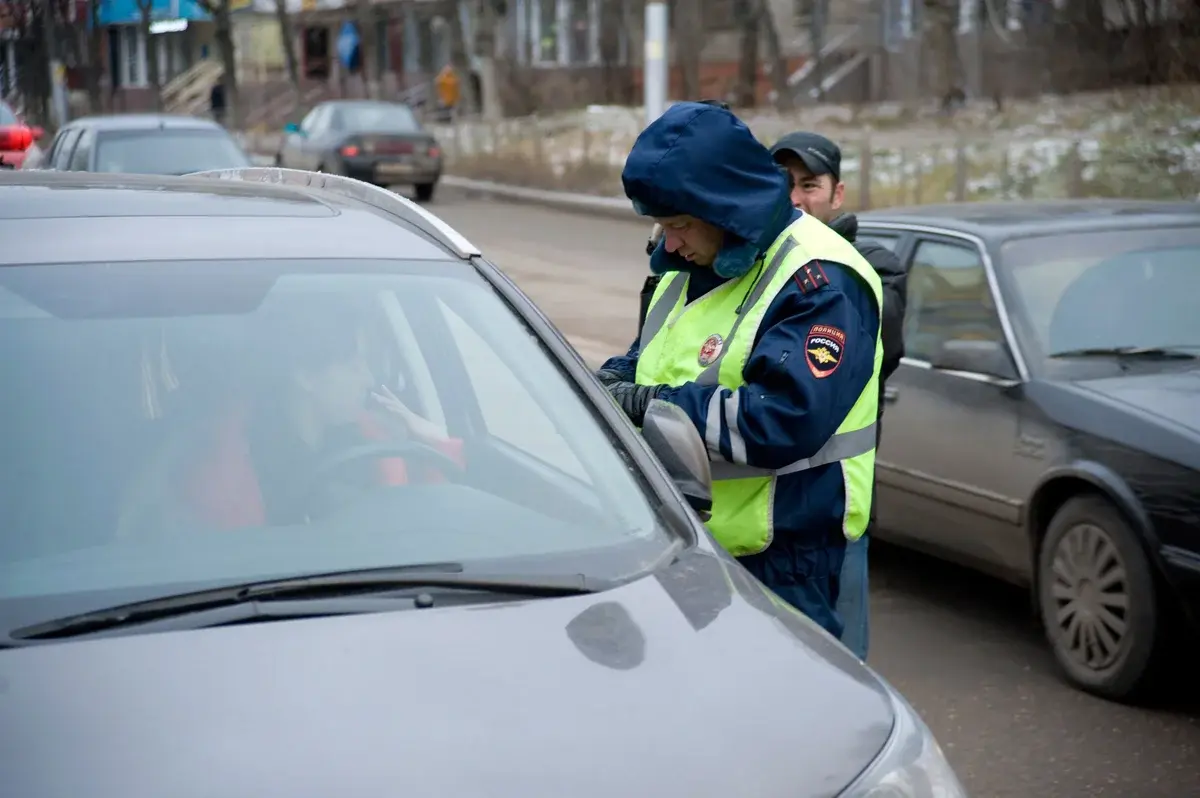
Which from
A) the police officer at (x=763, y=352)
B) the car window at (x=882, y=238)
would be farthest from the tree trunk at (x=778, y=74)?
the police officer at (x=763, y=352)

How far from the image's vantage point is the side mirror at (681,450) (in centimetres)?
324

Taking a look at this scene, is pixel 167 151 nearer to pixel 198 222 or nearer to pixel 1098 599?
pixel 1098 599

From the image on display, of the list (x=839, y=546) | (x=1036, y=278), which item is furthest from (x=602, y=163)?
(x=839, y=546)

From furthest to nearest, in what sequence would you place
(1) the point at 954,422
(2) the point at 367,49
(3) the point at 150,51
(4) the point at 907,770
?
(3) the point at 150,51 → (2) the point at 367,49 → (1) the point at 954,422 → (4) the point at 907,770

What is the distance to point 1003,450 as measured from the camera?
20.0 feet

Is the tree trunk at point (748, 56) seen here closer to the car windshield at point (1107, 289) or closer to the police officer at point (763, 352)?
the car windshield at point (1107, 289)

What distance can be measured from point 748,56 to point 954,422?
3163 centimetres

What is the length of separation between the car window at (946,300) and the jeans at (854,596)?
2.60 meters

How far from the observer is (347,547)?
9.50 ft

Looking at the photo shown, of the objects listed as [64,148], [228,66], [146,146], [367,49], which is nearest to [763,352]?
[146,146]

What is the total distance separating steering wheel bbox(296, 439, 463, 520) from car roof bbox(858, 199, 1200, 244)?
147 inches

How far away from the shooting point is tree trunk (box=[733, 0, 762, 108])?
120 feet

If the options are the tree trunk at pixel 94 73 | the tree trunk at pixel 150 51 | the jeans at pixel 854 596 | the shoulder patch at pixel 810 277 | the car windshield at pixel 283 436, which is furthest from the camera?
the tree trunk at pixel 94 73

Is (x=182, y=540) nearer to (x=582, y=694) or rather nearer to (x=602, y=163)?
(x=582, y=694)
